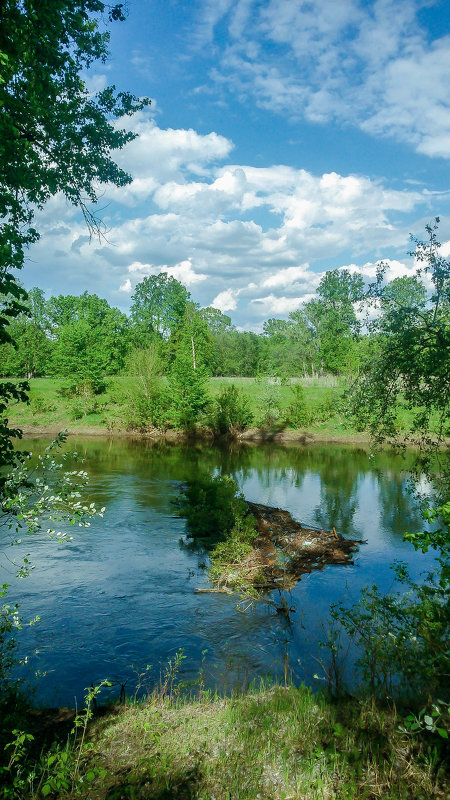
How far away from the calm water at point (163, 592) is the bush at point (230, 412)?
18650mm

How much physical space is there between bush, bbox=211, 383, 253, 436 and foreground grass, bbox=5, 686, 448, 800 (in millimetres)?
38235

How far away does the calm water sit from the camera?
30.3 feet

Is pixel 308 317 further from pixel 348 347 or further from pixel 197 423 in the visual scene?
pixel 197 423

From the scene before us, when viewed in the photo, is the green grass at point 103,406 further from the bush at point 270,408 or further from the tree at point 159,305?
the tree at point 159,305

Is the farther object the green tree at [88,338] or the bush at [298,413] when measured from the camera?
the green tree at [88,338]

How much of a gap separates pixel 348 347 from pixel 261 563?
5729 centimetres

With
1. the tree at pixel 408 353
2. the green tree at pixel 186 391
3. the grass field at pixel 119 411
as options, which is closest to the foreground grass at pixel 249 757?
the tree at pixel 408 353

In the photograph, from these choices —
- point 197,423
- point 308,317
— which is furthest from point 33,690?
point 308,317

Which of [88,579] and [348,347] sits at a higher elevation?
[348,347]

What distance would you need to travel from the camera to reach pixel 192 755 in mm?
5590

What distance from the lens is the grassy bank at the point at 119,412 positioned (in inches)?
1827

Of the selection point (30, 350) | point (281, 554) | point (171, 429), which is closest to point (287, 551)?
point (281, 554)

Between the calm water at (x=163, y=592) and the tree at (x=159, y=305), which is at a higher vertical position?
the tree at (x=159, y=305)

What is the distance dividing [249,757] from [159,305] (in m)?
82.1
